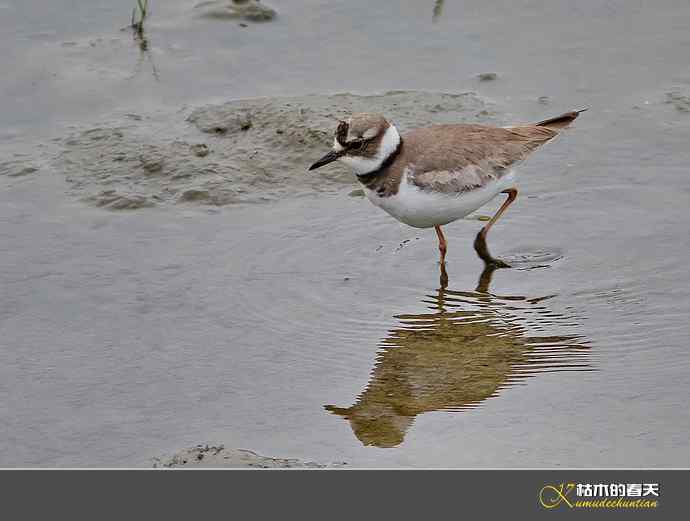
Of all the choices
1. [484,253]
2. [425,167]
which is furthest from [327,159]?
[484,253]

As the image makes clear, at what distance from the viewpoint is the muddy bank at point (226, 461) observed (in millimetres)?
5094

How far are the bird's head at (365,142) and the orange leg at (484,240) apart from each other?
94cm

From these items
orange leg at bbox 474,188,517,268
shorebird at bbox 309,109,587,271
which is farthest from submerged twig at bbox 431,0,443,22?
shorebird at bbox 309,109,587,271

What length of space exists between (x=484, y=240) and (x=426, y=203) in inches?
31.5

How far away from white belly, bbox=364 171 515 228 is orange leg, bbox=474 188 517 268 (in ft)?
1.13

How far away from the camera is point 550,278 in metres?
7.02

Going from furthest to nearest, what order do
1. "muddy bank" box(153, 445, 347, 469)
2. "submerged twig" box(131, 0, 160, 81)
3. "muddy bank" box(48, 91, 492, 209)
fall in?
"submerged twig" box(131, 0, 160, 81) < "muddy bank" box(48, 91, 492, 209) < "muddy bank" box(153, 445, 347, 469)

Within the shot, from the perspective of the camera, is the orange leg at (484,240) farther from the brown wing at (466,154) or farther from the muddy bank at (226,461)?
the muddy bank at (226,461)

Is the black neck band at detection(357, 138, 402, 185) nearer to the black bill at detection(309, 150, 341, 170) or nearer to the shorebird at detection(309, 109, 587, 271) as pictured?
the shorebird at detection(309, 109, 587, 271)

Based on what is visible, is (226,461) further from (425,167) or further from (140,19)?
(140,19)

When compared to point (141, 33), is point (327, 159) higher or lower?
higher

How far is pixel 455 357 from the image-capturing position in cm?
620

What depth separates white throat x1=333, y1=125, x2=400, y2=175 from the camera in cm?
710

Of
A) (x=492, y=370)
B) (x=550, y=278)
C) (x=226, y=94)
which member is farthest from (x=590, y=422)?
(x=226, y=94)
